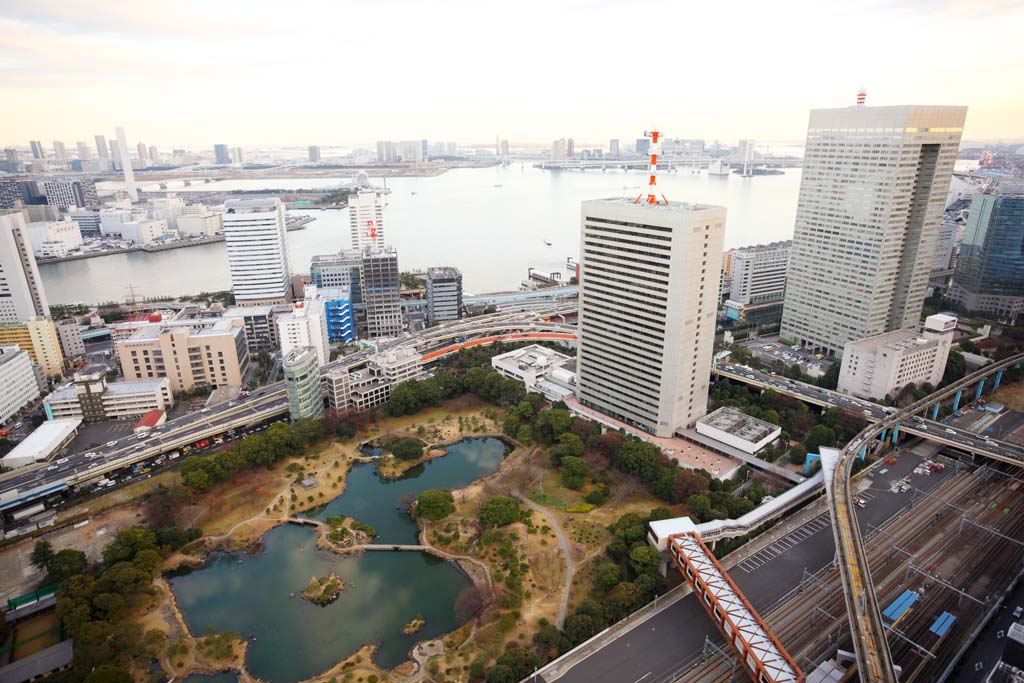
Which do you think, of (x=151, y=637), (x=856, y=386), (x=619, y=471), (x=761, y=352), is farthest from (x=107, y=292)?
(x=856, y=386)

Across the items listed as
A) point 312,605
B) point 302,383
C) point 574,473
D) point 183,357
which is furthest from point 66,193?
point 574,473

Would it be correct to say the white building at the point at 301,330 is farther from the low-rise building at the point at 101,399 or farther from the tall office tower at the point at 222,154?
the tall office tower at the point at 222,154

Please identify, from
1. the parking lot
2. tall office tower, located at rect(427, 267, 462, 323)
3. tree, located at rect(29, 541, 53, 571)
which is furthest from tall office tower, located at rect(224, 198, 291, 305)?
the parking lot

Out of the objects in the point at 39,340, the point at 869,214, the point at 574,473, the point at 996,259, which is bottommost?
the point at 574,473

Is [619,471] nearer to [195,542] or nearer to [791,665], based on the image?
[791,665]

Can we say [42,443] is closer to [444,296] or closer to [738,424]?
[444,296]

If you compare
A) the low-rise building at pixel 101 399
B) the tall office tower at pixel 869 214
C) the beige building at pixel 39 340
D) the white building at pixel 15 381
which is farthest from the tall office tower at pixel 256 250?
the tall office tower at pixel 869 214
